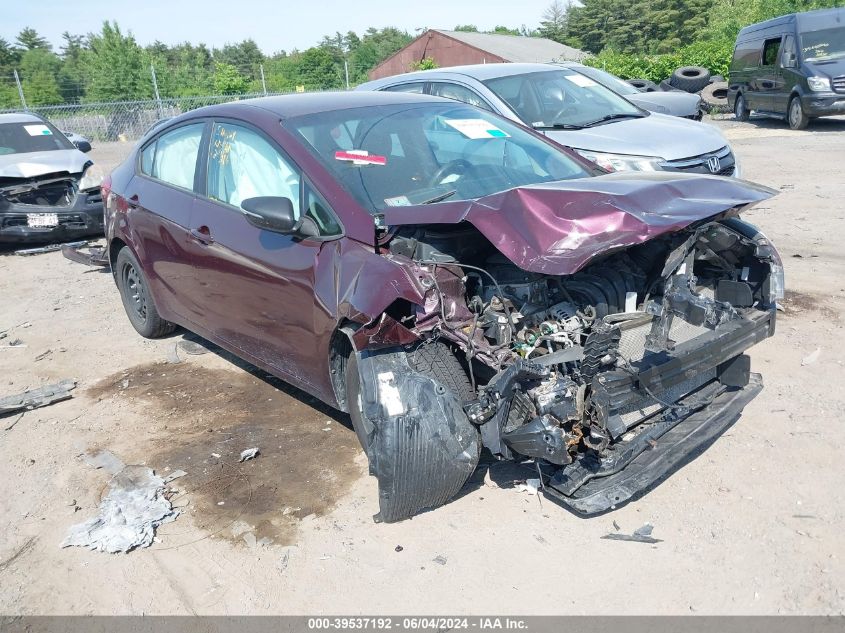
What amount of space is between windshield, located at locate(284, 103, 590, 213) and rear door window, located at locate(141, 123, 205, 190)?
104 cm

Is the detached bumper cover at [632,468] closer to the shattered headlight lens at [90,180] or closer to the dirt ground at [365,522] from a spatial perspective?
the dirt ground at [365,522]

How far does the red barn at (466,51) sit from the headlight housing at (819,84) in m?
30.9

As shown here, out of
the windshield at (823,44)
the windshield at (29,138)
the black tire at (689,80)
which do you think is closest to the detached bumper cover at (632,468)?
the windshield at (29,138)

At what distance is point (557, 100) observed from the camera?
8.12 metres

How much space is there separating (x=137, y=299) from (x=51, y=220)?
4281 millimetres

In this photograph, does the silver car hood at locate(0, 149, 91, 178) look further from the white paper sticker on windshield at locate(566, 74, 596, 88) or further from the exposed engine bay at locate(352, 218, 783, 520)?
the exposed engine bay at locate(352, 218, 783, 520)

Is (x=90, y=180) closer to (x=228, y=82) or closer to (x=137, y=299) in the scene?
(x=137, y=299)

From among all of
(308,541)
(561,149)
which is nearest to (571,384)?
(308,541)

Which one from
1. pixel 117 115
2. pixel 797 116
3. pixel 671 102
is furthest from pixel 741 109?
pixel 117 115

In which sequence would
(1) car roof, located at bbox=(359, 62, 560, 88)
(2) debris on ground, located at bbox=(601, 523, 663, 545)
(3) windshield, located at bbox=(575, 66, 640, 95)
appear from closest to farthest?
(2) debris on ground, located at bbox=(601, 523, 663, 545) < (1) car roof, located at bbox=(359, 62, 560, 88) < (3) windshield, located at bbox=(575, 66, 640, 95)

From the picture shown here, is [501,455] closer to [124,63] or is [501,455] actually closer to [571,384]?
[571,384]

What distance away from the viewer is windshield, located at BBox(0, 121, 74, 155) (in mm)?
10305

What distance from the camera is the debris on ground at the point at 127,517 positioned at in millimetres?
3494

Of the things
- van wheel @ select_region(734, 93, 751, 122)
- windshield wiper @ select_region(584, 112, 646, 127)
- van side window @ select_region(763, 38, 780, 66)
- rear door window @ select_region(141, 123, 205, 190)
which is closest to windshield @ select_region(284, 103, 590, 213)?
rear door window @ select_region(141, 123, 205, 190)
